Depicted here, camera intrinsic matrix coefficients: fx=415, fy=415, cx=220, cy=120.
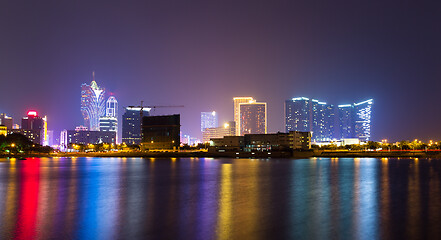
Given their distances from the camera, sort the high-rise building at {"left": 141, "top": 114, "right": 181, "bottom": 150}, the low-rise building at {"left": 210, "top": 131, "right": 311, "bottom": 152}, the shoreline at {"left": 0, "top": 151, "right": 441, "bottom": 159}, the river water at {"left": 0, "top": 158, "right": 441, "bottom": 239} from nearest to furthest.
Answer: the river water at {"left": 0, "top": 158, "right": 441, "bottom": 239}, the shoreline at {"left": 0, "top": 151, "right": 441, "bottom": 159}, the low-rise building at {"left": 210, "top": 131, "right": 311, "bottom": 152}, the high-rise building at {"left": 141, "top": 114, "right": 181, "bottom": 150}

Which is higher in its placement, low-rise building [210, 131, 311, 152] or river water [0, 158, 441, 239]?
low-rise building [210, 131, 311, 152]

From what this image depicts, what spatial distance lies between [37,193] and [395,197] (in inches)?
1190

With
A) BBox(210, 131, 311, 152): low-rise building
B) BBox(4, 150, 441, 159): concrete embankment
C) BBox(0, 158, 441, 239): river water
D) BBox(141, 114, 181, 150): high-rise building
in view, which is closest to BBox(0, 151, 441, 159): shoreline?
BBox(4, 150, 441, 159): concrete embankment

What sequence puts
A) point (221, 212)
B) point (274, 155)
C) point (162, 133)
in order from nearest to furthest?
1. point (221, 212)
2. point (274, 155)
3. point (162, 133)

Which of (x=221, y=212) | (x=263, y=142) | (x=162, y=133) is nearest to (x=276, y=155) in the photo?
(x=263, y=142)

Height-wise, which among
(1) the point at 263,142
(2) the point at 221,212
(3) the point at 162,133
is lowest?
(2) the point at 221,212

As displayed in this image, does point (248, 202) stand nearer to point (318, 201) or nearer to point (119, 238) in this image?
point (318, 201)

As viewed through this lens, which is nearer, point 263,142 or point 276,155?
point 276,155

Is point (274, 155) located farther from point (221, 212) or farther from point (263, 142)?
point (221, 212)

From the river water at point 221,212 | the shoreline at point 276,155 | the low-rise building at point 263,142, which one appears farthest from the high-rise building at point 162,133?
the river water at point 221,212

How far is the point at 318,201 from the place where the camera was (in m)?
30.9

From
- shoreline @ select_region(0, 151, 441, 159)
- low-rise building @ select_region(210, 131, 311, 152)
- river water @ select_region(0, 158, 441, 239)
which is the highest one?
low-rise building @ select_region(210, 131, 311, 152)

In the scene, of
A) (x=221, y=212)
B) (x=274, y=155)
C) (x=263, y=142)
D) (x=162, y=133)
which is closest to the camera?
(x=221, y=212)

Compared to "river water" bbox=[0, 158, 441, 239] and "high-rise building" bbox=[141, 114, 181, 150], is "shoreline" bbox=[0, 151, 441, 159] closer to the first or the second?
"high-rise building" bbox=[141, 114, 181, 150]
